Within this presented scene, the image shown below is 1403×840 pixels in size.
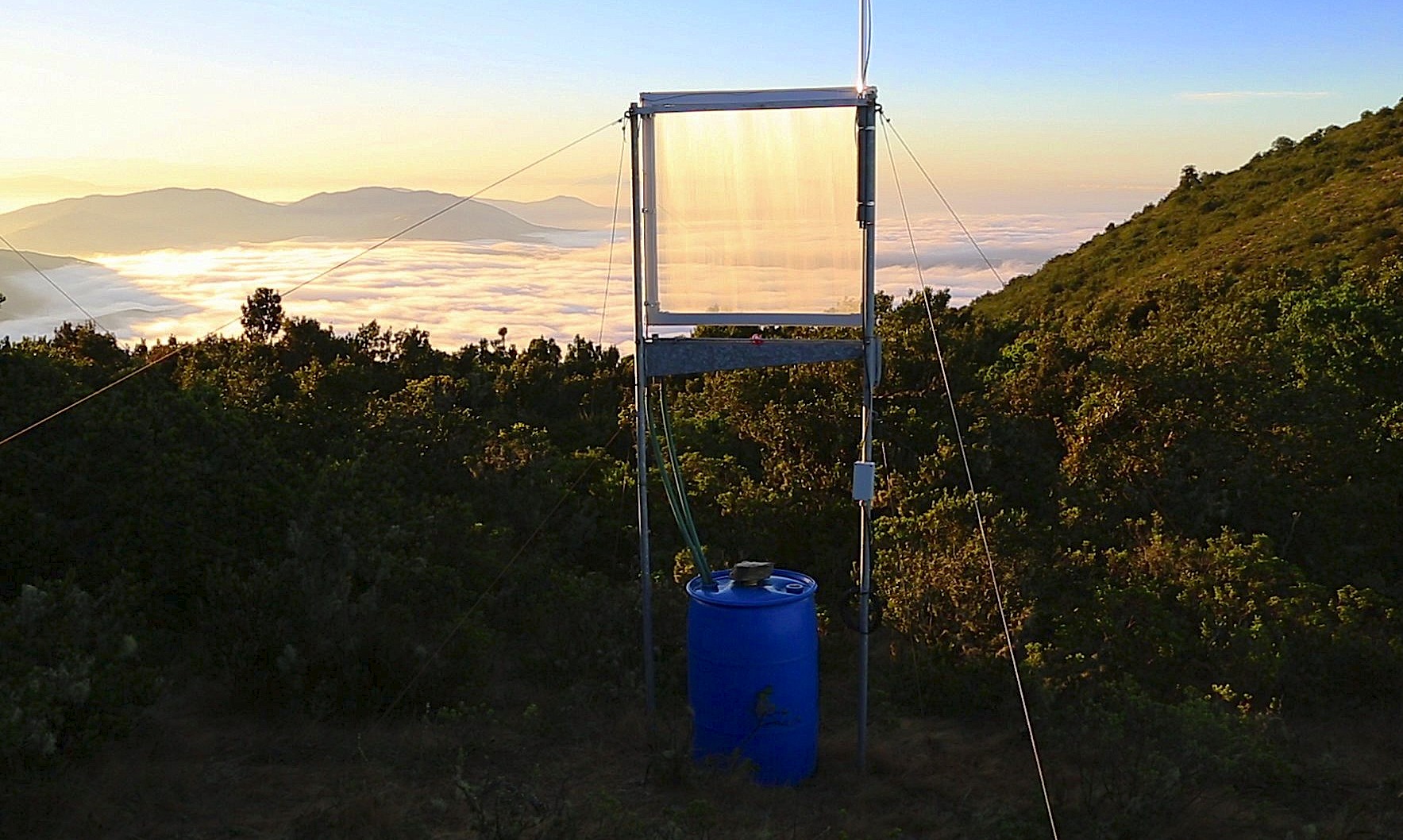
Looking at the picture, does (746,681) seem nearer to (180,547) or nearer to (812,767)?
(812,767)

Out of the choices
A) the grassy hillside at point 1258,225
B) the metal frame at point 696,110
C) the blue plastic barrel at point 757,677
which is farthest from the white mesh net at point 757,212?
the grassy hillside at point 1258,225

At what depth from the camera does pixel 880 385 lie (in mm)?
10695

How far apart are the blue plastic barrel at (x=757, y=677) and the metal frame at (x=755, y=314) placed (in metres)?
0.36

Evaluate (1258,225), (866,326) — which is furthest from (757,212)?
(1258,225)

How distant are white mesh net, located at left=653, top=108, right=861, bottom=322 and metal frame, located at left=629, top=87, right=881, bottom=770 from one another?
0.04 m

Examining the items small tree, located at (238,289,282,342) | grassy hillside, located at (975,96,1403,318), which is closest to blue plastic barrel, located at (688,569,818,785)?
small tree, located at (238,289,282,342)

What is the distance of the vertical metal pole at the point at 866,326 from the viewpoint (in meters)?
5.25

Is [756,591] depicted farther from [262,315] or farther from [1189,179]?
[1189,179]

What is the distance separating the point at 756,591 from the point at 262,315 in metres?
11.7

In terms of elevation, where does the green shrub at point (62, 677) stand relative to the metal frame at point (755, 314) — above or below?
below

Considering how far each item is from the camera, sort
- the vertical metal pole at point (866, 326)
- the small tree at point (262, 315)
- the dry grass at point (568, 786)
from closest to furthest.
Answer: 1. the dry grass at point (568, 786)
2. the vertical metal pole at point (866, 326)
3. the small tree at point (262, 315)

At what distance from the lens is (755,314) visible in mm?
5535

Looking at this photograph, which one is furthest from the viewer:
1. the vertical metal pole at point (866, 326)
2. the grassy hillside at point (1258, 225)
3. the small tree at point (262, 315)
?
the grassy hillside at point (1258, 225)

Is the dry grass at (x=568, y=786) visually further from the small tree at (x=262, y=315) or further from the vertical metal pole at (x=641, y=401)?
the small tree at (x=262, y=315)
